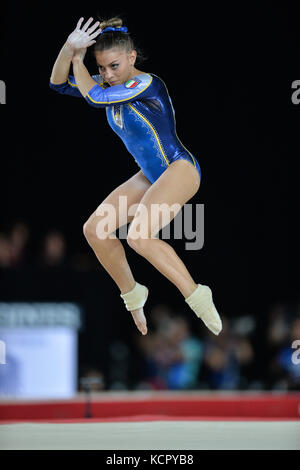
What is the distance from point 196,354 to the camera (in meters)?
7.44

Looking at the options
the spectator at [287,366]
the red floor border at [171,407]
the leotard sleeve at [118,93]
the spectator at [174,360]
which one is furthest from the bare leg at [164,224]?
the spectator at [174,360]

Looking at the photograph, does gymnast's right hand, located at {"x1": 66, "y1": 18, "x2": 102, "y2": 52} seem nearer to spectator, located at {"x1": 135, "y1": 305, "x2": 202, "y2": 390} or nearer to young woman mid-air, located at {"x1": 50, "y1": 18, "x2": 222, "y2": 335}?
young woman mid-air, located at {"x1": 50, "y1": 18, "x2": 222, "y2": 335}

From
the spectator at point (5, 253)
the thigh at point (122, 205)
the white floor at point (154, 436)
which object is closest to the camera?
the white floor at point (154, 436)

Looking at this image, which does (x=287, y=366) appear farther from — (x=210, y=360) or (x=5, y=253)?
(x=5, y=253)

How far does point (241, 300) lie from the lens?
8375 millimetres

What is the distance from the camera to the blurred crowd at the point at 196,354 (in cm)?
716

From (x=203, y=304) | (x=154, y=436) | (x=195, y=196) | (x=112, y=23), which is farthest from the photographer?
(x=195, y=196)

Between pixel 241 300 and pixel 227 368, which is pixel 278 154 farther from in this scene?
pixel 227 368

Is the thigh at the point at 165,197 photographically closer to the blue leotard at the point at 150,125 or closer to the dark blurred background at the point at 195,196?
the blue leotard at the point at 150,125

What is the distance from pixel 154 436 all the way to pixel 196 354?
433 cm

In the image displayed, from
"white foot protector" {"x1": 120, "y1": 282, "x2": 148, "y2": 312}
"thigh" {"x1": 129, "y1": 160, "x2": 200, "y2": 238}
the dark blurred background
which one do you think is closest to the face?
"thigh" {"x1": 129, "y1": 160, "x2": 200, "y2": 238}

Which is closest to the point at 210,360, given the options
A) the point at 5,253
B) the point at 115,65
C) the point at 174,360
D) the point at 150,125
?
the point at 174,360

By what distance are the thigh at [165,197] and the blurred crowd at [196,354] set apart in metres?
3.24

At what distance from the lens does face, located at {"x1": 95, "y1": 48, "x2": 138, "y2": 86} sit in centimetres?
379
